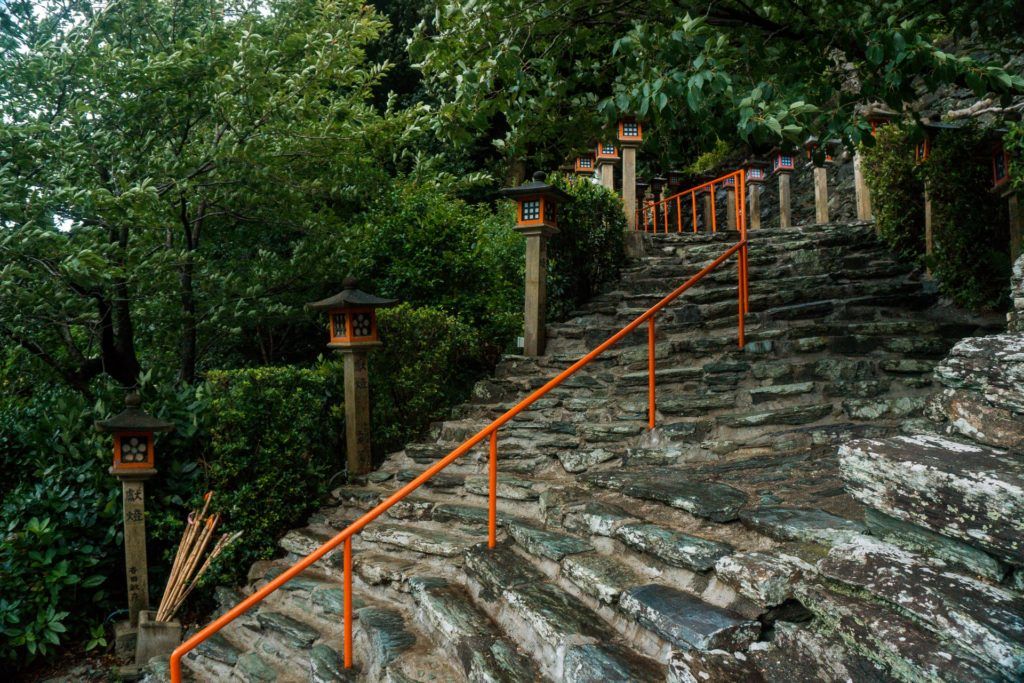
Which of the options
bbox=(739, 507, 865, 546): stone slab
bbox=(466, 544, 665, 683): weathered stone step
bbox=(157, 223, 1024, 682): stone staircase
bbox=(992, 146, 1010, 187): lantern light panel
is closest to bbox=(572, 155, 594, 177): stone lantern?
bbox=(157, 223, 1024, 682): stone staircase

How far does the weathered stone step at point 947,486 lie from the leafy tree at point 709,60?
195 cm

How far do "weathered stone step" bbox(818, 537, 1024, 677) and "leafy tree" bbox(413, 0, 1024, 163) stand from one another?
2.25m

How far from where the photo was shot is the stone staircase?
2.19m

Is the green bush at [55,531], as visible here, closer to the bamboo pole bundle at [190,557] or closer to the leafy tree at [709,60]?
the bamboo pole bundle at [190,557]

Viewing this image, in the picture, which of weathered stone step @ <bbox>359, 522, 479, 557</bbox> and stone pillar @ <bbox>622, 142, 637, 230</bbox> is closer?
weathered stone step @ <bbox>359, 522, 479, 557</bbox>

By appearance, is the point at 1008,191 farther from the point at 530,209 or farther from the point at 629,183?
the point at 629,183

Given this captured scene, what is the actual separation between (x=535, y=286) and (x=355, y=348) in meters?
2.09

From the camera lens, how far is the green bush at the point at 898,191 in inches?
315

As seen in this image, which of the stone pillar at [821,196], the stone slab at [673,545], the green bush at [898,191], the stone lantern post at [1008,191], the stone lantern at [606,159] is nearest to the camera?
the stone slab at [673,545]

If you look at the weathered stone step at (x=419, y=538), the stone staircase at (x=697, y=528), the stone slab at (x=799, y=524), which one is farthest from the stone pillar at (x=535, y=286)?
the stone slab at (x=799, y=524)

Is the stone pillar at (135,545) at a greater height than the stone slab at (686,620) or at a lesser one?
lesser

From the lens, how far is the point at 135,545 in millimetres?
5715

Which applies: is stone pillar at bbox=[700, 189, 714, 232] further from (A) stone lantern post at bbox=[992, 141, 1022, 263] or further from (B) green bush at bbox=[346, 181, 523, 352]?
(A) stone lantern post at bbox=[992, 141, 1022, 263]

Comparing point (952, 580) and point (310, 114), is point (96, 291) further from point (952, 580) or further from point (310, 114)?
point (952, 580)
